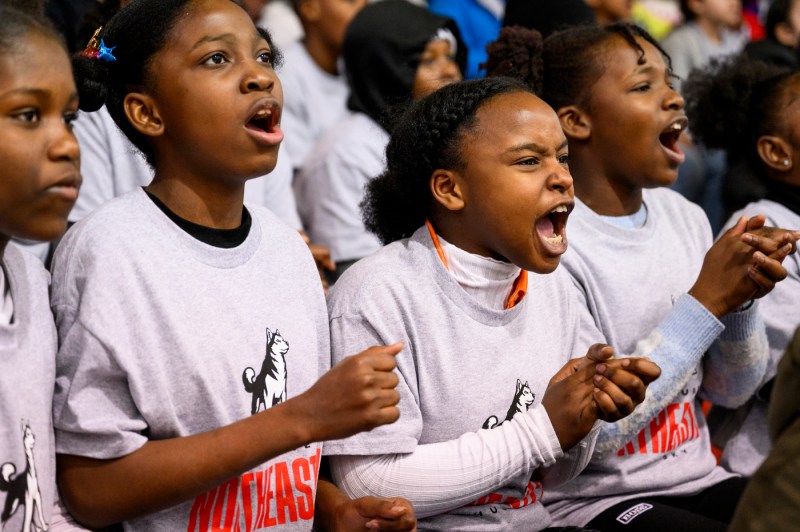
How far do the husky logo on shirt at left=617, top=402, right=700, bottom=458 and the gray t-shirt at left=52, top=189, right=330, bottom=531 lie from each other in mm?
753

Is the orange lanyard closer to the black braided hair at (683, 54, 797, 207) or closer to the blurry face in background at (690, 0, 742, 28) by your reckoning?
the black braided hair at (683, 54, 797, 207)

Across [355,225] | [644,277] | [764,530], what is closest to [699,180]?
[355,225]

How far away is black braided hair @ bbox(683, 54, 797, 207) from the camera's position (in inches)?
104

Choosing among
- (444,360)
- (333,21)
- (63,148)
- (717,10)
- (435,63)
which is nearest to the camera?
(63,148)

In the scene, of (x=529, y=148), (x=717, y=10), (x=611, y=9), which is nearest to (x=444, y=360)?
(x=529, y=148)

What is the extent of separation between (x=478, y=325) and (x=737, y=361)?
71 centimetres

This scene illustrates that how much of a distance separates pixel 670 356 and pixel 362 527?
79 cm

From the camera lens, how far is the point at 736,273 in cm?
206

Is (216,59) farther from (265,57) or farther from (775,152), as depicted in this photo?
(775,152)

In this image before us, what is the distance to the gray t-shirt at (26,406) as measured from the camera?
1437 mm

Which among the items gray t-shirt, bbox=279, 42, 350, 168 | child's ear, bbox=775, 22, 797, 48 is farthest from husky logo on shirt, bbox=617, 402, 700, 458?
child's ear, bbox=775, 22, 797, 48

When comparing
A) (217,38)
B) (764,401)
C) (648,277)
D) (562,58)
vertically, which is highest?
(217,38)

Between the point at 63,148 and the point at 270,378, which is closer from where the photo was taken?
the point at 63,148

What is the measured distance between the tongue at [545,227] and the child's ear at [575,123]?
466 mm
